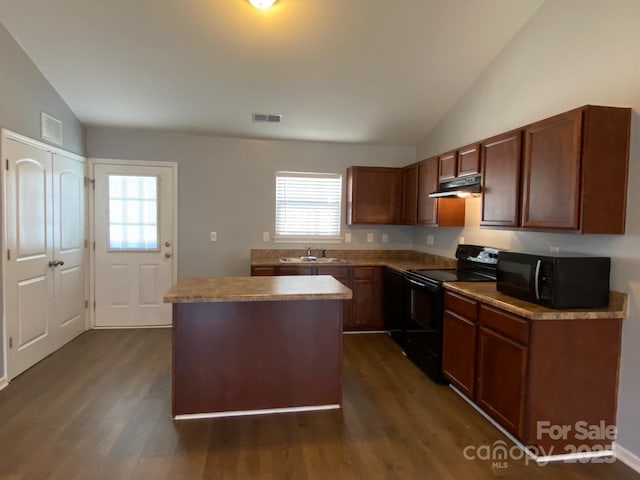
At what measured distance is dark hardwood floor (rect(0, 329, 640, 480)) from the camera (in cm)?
210

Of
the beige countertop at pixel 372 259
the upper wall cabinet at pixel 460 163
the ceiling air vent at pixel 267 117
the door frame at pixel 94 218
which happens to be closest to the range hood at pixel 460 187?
the upper wall cabinet at pixel 460 163

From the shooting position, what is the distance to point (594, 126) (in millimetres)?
2188

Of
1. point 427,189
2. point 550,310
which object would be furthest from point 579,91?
point 427,189

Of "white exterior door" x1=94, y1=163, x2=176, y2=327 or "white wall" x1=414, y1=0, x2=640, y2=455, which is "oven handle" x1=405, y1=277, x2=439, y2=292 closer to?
"white wall" x1=414, y1=0, x2=640, y2=455

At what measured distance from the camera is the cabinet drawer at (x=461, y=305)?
274cm

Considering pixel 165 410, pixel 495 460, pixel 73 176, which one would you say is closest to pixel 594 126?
pixel 495 460

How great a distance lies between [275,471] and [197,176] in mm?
3592

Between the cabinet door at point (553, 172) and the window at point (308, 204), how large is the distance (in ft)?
8.89

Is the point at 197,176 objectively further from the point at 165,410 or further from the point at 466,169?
the point at 466,169

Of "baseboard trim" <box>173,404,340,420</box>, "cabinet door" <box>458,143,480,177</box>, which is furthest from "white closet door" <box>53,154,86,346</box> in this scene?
"cabinet door" <box>458,143,480,177</box>

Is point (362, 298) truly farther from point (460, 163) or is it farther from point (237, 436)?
point (237, 436)

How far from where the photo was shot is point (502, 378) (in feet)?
8.00

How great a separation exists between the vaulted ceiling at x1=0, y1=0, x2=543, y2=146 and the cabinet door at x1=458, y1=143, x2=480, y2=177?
85cm

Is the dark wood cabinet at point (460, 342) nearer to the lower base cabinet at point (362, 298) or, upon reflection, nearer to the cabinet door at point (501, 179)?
the cabinet door at point (501, 179)
